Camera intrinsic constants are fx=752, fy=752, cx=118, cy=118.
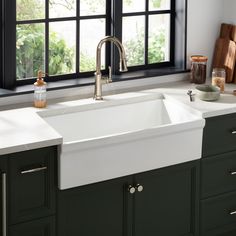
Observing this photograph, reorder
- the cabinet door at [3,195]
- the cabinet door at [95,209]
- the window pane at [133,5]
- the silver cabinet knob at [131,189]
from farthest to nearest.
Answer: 1. the window pane at [133,5]
2. the silver cabinet knob at [131,189]
3. the cabinet door at [95,209]
4. the cabinet door at [3,195]

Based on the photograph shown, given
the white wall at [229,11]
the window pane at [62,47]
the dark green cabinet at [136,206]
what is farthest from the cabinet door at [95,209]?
the white wall at [229,11]

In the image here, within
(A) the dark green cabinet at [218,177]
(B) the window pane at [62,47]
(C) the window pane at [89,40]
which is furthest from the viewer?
(C) the window pane at [89,40]

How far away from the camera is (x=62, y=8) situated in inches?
182

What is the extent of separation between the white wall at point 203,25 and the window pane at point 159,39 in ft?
0.53

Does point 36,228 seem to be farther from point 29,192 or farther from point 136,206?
point 136,206

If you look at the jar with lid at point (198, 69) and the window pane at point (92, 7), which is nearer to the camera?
the window pane at point (92, 7)

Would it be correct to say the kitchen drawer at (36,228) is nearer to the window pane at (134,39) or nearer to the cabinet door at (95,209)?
the cabinet door at (95,209)

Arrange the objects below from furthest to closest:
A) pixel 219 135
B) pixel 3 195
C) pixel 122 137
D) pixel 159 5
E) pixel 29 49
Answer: pixel 159 5, pixel 29 49, pixel 219 135, pixel 122 137, pixel 3 195

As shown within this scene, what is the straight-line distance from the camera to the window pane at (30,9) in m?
4.45

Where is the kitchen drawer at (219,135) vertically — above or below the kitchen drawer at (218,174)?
above

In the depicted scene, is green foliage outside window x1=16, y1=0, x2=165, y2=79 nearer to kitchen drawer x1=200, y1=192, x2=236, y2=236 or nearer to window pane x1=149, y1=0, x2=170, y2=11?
Answer: window pane x1=149, y1=0, x2=170, y2=11

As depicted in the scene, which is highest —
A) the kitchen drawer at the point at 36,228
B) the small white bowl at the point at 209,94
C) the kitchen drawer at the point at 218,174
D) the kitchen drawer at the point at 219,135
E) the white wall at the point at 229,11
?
the white wall at the point at 229,11

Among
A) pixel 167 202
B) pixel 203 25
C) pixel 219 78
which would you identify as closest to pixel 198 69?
pixel 219 78

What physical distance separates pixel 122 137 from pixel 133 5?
4.20ft
